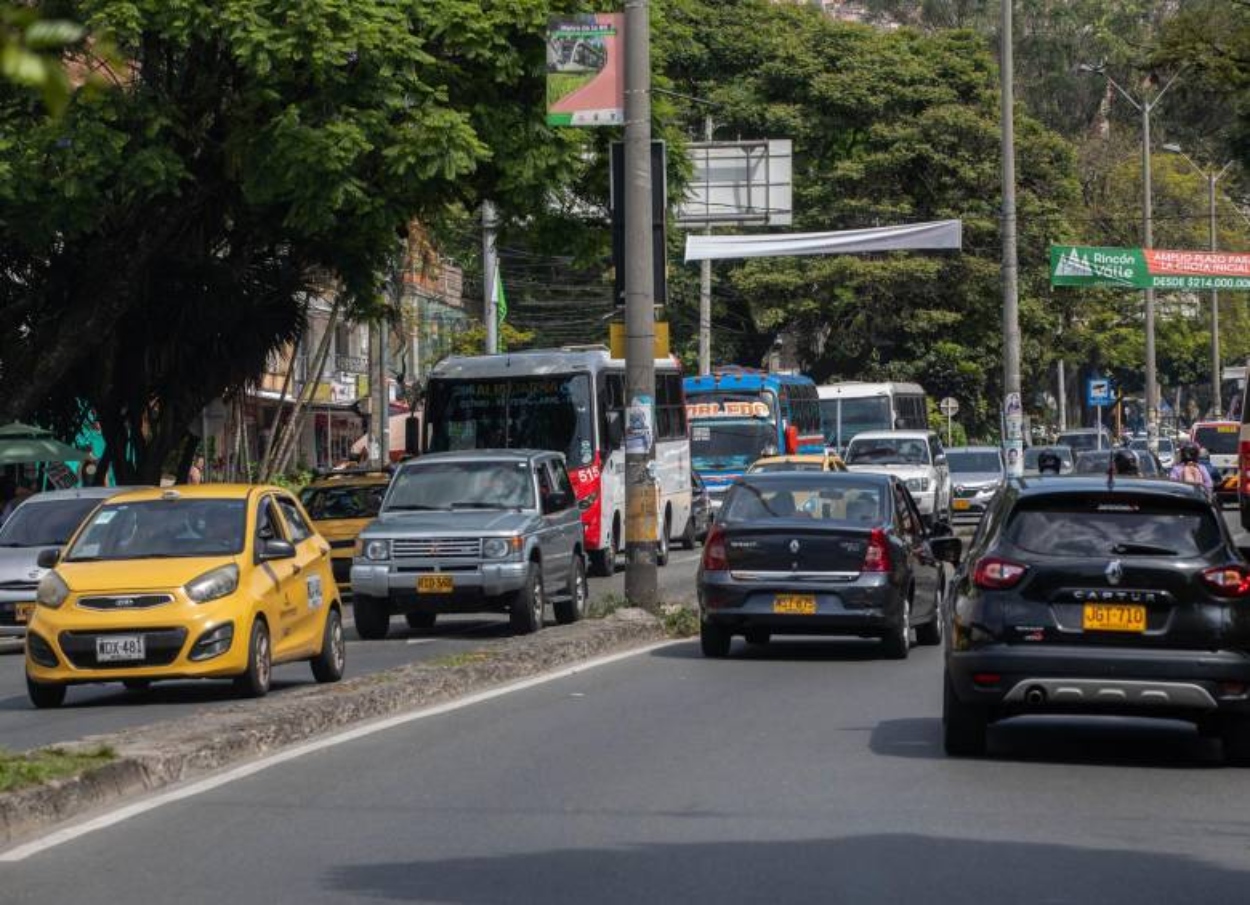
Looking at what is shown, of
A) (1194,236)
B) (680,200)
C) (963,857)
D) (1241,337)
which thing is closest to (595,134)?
(680,200)

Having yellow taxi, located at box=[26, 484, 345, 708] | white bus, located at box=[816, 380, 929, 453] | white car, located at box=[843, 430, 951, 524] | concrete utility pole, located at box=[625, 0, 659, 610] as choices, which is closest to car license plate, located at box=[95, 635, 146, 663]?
yellow taxi, located at box=[26, 484, 345, 708]

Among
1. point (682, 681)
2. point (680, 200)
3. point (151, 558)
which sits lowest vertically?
point (682, 681)

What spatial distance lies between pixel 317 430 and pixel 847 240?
31.0 metres

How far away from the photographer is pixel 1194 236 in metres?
90.6

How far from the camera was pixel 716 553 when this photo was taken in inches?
782

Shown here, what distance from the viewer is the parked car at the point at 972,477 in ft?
166

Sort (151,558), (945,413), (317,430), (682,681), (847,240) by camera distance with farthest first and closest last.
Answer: (317,430) < (945,413) < (847,240) < (682,681) < (151,558)

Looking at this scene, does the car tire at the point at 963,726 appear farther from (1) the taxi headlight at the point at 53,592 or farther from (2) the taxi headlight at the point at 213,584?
(1) the taxi headlight at the point at 53,592

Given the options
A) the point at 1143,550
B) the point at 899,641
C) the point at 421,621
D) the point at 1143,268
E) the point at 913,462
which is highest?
the point at 1143,268

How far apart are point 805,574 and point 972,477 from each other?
33061mm

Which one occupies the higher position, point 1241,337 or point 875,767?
point 1241,337

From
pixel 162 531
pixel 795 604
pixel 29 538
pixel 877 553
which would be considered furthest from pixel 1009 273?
pixel 162 531

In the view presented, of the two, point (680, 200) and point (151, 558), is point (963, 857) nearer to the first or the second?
point (151, 558)

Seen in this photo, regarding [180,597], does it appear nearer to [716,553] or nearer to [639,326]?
[716,553]
